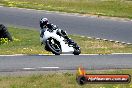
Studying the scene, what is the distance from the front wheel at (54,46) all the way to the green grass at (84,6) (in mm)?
14703

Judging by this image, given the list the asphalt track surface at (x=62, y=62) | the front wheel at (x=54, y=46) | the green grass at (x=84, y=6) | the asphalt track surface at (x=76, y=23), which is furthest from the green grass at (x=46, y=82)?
the green grass at (x=84, y=6)

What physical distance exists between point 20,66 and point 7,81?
2.43 m

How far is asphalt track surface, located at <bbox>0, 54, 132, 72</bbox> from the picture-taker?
63.0 ft

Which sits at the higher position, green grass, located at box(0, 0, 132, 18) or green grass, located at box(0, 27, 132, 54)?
green grass, located at box(0, 27, 132, 54)

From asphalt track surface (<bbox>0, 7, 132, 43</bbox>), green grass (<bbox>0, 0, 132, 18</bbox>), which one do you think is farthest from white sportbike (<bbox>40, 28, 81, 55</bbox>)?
green grass (<bbox>0, 0, 132, 18</bbox>)

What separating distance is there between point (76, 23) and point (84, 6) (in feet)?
19.6

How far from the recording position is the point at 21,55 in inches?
834

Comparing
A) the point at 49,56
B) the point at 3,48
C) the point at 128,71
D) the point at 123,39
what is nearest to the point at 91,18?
the point at 123,39

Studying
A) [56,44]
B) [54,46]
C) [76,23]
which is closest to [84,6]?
[76,23]

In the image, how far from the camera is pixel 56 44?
21.6 meters

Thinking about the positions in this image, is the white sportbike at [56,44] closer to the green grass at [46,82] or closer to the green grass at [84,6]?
the green grass at [46,82]

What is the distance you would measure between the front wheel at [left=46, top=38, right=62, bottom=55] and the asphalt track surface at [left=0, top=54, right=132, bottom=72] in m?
0.34

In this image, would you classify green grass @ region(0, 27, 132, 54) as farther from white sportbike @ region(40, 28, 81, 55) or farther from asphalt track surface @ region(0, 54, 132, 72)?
asphalt track surface @ region(0, 54, 132, 72)

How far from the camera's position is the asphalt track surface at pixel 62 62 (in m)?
19.2
